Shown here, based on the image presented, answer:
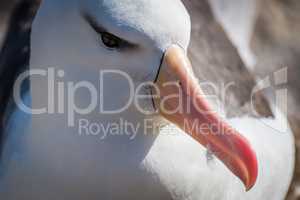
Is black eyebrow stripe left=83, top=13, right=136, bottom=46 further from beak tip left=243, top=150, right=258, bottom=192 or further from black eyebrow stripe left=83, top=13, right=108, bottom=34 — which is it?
Result: beak tip left=243, top=150, right=258, bottom=192

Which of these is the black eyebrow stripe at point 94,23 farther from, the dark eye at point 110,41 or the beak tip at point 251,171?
the beak tip at point 251,171

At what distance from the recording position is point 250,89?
11.1 feet

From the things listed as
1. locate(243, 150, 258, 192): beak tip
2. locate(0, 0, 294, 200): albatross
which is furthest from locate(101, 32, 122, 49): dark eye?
locate(243, 150, 258, 192): beak tip

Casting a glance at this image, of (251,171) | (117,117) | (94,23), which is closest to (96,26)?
(94,23)

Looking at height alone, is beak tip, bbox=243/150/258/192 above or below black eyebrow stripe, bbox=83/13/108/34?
below

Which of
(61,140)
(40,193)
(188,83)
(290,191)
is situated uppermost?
(188,83)

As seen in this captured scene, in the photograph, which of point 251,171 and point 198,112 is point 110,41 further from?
point 251,171

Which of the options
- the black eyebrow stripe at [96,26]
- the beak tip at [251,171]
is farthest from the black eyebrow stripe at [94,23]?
the beak tip at [251,171]

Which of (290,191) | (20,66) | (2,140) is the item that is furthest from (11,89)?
(290,191)

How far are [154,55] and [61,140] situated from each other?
0.40m

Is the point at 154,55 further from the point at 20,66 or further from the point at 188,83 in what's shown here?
the point at 20,66

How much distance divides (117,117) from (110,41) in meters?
0.24

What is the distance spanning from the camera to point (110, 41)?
225cm

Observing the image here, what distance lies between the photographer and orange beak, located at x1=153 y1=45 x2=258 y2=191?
231 cm
